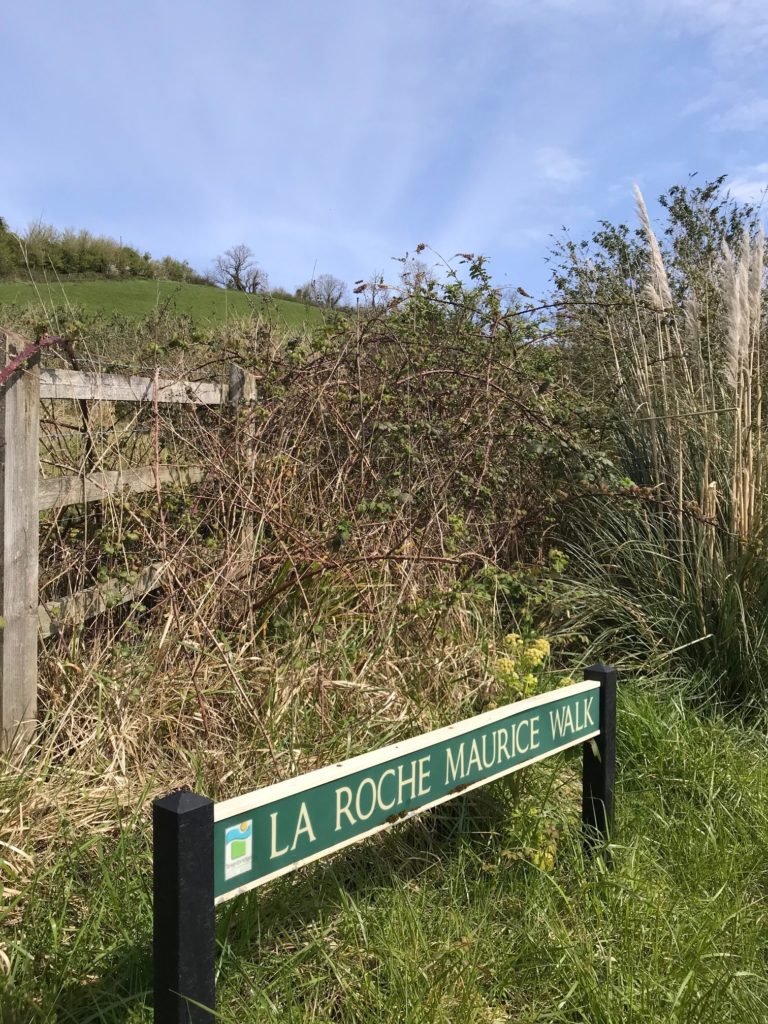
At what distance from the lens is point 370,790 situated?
179 cm

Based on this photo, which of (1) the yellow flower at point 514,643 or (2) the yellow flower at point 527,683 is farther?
(1) the yellow flower at point 514,643

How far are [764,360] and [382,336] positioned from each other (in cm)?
255

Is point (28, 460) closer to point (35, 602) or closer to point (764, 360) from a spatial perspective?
point (35, 602)

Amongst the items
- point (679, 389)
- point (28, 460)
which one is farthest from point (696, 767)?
point (28, 460)

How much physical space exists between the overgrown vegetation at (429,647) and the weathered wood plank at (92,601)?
0.17 feet

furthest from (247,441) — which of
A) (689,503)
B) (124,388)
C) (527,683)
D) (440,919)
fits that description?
(440,919)

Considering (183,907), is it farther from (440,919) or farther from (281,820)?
(440,919)

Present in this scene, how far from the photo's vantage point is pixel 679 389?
502cm

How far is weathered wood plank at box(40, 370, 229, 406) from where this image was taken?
3250 millimetres

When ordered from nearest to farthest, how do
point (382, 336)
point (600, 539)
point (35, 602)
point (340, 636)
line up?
point (35, 602) → point (340, 636) → point (600, 539) → point (382, 336)

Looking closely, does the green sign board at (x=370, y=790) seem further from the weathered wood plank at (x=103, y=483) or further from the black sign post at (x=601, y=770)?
the weathered wood plank at (x=103, y=483)

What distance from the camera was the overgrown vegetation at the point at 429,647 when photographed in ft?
7.04

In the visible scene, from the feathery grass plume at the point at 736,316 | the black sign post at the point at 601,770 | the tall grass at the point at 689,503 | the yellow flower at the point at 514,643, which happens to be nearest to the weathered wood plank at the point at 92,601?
the yellow flower at the point at 514,643

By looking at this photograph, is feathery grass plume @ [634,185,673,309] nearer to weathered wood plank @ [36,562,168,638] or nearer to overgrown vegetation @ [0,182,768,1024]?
overgrown vegetation @ [0,182,768,1024]
